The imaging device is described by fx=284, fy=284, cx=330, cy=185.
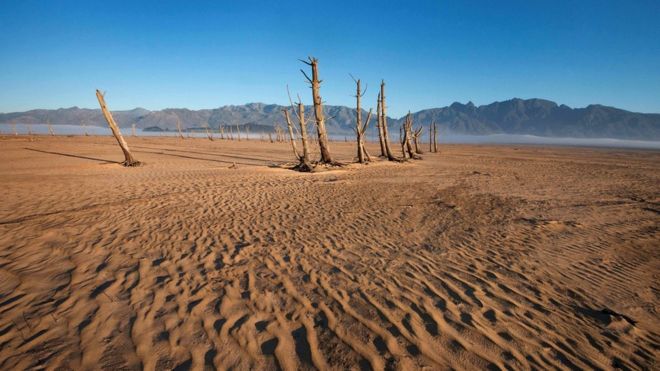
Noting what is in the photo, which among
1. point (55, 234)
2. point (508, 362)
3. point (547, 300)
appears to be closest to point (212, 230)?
point (55, 234)

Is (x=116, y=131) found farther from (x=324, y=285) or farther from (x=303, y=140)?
(x=324, y=285)

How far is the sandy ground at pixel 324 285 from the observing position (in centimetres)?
272

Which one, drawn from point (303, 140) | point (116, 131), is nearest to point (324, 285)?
point (303, 140)

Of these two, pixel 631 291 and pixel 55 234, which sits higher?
pixel 55 234

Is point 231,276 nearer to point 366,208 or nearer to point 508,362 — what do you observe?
point 508,362

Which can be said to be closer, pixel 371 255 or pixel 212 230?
pixel 371 255

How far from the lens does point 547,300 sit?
11.9ft

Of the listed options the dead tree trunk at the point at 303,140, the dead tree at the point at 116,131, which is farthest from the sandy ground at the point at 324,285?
the dead tree at the point at 116,131

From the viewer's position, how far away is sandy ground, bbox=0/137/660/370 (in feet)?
8.91

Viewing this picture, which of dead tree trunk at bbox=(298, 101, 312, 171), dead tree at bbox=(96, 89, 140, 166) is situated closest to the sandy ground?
dead tree trunk at bbox=(298, 101, 312, 171)

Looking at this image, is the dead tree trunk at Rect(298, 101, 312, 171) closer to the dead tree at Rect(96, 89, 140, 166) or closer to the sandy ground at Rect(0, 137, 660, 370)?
the sandy ground at Rect(0, 137, 660, 370)

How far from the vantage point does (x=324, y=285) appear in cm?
390

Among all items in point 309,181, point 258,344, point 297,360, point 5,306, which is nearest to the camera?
point 297,360

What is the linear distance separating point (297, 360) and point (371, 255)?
8.32 feet
